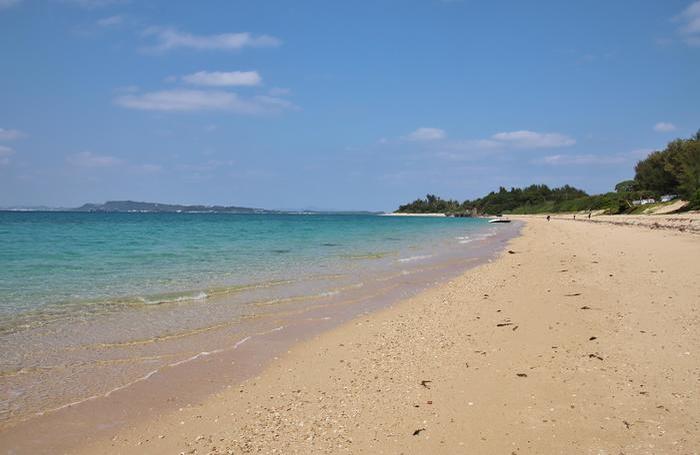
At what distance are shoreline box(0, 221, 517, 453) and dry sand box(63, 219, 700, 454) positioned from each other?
1.05 ft

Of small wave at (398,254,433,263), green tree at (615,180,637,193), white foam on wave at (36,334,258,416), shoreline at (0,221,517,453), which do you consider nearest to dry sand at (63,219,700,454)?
shoreline at (0,221,517,453)

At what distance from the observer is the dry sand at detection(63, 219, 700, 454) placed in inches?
164

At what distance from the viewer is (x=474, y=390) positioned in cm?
527

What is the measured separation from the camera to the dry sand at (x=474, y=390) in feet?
13.7

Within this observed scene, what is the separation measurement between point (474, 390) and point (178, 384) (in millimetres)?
3772

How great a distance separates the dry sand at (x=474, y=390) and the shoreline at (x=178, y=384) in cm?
32

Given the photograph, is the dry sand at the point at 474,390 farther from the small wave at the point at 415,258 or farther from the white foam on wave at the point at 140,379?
the small wave at the point at 415,258

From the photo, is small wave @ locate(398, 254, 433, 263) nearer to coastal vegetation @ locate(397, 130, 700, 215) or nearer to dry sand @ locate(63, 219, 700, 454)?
dry sand @ locate(63, 219, 700, 454)

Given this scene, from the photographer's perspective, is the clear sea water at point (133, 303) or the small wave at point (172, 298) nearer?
the clear sea water at point (133, 303)

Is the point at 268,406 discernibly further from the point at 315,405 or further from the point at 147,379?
the point at 147,379

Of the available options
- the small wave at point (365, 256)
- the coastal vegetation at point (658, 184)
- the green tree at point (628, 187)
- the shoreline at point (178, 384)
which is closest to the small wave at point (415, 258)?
the small wave at point (365, 256)

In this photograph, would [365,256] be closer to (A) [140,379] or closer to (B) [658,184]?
(A) [140,379]

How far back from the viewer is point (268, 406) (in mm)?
5184

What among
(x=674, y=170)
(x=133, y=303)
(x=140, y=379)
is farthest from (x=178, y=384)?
(x=674, y=170)
